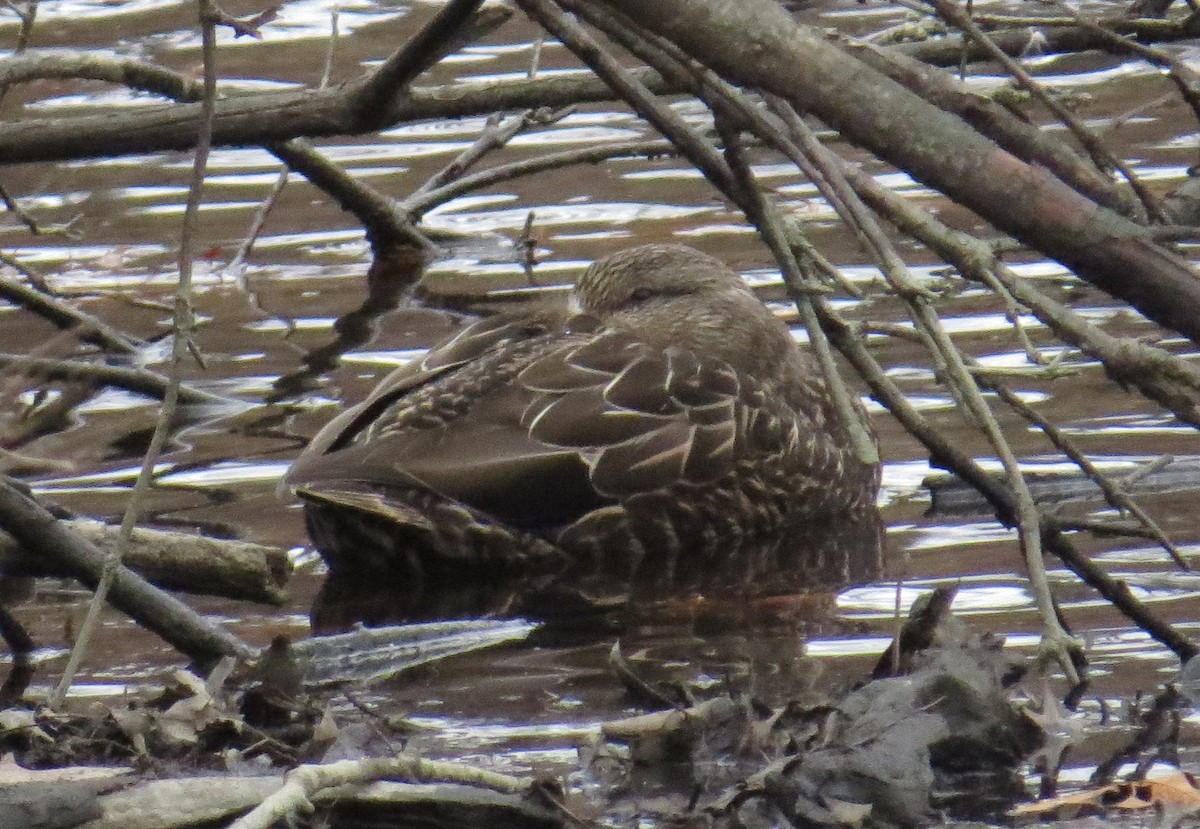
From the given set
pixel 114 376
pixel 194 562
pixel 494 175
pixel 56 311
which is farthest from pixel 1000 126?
pixel 494 175

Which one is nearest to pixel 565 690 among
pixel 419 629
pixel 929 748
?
pixel 419 629

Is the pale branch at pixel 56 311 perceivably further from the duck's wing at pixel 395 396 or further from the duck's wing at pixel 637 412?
the duck's wing at pixel 637 412

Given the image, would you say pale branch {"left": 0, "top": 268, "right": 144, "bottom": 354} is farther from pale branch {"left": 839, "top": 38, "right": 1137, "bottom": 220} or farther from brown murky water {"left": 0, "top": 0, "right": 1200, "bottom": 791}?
pale branch {"left": 839, "top": 38, "right": 1137, "bottom": 220}

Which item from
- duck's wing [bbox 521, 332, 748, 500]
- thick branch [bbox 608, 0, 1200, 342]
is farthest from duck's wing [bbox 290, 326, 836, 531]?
thick branch [bbox 608, 0, 1200, 342]

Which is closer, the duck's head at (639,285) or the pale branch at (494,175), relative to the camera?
the duck's head at (639,285)

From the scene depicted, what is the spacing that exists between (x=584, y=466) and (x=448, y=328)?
2671 millimetres

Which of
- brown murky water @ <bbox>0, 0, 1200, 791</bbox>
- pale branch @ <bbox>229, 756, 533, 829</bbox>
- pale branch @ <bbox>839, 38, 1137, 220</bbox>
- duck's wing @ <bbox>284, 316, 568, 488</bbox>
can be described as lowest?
brown murky water @ <bbox>0, 0, 1200, 791</bbox>

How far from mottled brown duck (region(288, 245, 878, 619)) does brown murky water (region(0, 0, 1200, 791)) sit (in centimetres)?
31

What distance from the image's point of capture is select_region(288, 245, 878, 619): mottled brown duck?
300 inches

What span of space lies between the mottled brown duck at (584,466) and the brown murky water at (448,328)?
31 cm

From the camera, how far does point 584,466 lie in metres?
7.85

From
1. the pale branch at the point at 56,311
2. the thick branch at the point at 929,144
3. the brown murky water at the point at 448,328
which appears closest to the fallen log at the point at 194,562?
the brown murky water at the point at 448,328

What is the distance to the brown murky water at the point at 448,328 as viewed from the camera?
20.5ft

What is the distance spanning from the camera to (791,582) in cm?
744
